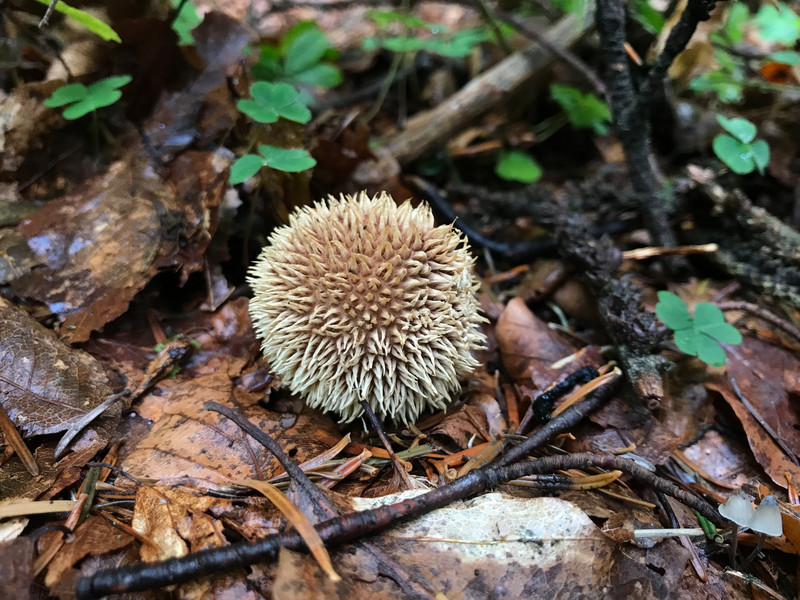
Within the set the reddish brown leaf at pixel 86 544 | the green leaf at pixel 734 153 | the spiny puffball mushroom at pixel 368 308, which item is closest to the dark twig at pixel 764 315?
the green leaf at pixel 734 153

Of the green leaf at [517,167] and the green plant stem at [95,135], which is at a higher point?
the green plant stem at [95,135]

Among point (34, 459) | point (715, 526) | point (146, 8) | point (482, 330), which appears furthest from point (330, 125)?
point (715, 526)

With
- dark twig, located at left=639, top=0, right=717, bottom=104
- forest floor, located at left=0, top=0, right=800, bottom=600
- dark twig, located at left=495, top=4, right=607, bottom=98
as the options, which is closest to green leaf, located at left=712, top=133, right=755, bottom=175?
forest floor, located at left=0, top=0, right=800, bottom=600

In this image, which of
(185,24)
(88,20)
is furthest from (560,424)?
(185,24)

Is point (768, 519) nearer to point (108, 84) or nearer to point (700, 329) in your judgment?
point (700, 329)

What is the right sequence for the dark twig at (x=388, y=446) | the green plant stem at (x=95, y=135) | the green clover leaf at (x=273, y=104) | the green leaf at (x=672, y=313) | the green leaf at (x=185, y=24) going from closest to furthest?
1. the dark twig at (x=388, y=446)
2. the green leaf at (x=672, y=313)
3. the green clover leaf at (x=273, y=104)
4. the green plant stem at (x=95, y=135)
5. the green leaf at (x=185, y=24)

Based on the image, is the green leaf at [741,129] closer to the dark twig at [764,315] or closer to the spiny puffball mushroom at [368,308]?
the dark twig at [764,315]
